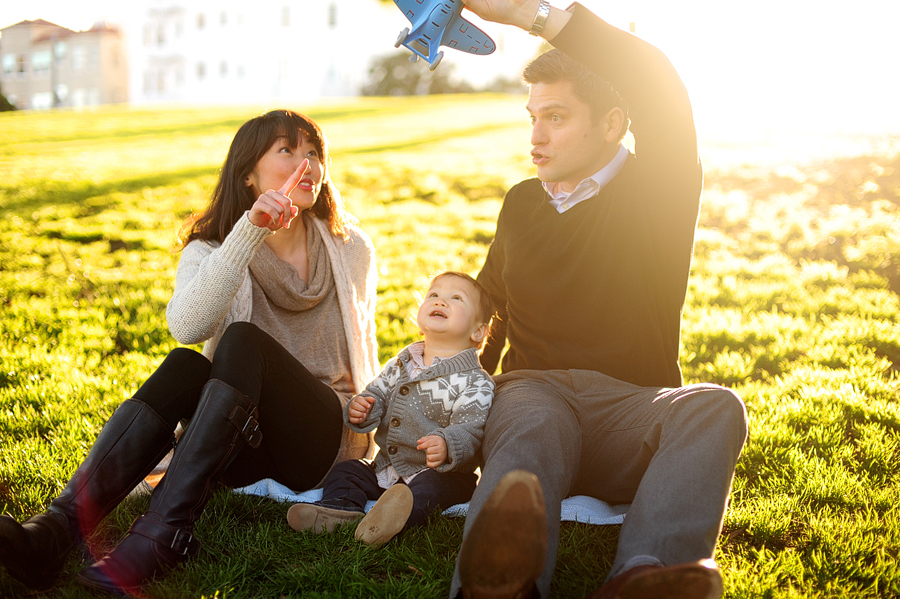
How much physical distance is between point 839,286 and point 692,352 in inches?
81.1

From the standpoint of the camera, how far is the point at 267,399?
9.36 ft

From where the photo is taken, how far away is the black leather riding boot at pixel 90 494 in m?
2.19

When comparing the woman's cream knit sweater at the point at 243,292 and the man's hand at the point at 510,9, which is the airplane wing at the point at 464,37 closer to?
the man's hand at the point at 510,9

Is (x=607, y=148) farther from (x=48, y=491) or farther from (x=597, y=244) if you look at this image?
(x=48, y=491)

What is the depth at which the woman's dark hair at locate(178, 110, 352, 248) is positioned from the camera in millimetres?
3299

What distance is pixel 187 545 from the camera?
2.40 meters

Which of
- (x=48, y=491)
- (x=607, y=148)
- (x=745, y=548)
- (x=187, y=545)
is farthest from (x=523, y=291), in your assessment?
(x=48, y=491)

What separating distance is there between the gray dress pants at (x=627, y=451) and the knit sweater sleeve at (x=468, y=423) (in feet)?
0.16

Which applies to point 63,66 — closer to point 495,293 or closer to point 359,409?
point 495,293

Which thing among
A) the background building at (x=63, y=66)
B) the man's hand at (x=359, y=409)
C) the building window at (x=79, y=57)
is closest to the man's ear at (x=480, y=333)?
the man's hand at (x=359, y=409)

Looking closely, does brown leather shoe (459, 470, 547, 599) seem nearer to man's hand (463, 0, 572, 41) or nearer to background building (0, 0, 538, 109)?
man's hand (463, 0, 572, 41)

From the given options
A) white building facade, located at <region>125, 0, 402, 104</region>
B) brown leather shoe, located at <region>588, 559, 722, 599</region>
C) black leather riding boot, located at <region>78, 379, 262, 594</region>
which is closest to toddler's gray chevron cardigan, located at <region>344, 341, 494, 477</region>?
black leather riding boot, located at <region>78, 379, 262, 594</region>

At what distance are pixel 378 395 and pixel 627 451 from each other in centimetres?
108

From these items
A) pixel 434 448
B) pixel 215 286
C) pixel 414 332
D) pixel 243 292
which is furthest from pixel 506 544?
pixel 414 332
